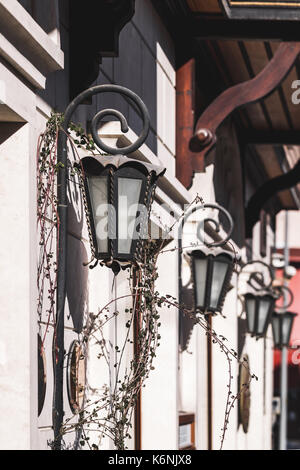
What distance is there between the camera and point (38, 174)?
5.05 meters

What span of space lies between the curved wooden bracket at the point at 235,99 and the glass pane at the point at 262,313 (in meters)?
3.76

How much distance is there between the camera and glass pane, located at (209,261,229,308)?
9.03 meters

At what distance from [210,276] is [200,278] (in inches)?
3.7

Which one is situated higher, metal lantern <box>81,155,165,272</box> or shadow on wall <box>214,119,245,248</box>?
shadow on wall <box>214,119,245,248</box>

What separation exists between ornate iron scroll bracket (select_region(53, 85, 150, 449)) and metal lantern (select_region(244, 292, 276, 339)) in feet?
25.4

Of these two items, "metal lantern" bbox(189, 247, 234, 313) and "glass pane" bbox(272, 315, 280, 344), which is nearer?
"metal lantern" bbox(189, 247, 234, 313)

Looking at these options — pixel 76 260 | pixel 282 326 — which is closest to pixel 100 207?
pixel 76 260

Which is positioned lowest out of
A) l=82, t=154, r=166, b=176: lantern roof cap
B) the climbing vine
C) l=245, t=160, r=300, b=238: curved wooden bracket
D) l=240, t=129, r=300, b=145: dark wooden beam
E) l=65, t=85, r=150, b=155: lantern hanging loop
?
the climbing vine

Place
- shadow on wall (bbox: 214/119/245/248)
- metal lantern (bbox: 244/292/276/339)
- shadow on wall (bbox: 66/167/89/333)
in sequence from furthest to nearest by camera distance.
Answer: metal lantern (bbox: 244/292/276/339) → shadow on wall (bbox: 214/119/245/248) → shadow on wall (bbox: 66/167/89/333)

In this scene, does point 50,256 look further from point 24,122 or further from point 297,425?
point 297,425

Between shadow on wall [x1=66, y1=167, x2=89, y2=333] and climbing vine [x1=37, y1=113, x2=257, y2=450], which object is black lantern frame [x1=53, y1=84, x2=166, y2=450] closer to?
climbing vine [x1=37, y1=113, x2=257, y2=450]

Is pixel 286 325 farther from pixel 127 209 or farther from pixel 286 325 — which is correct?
pixel 127 209

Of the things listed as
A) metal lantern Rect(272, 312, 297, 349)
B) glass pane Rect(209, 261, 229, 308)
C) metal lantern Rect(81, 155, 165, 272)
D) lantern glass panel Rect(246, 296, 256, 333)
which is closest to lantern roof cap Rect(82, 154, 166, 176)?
metal lantern Rect(81, 155, 165, 272)

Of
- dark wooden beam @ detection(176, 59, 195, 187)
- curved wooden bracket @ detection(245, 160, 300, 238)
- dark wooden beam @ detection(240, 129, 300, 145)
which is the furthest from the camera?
dark wooden beam @ detection(240, 129, 300, 145)
